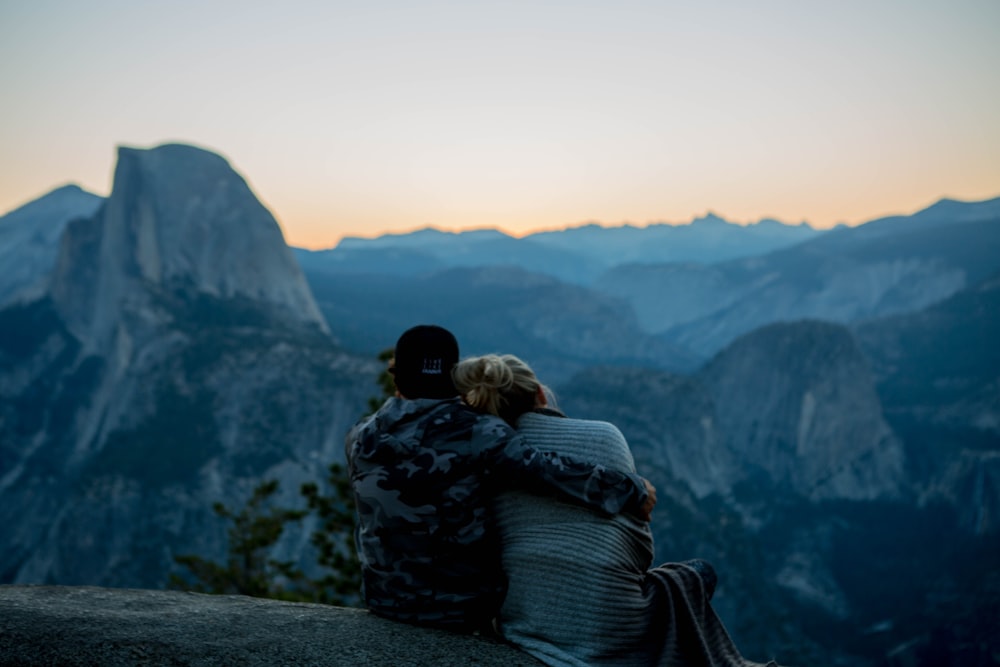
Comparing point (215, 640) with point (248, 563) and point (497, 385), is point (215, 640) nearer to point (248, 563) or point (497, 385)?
point (497, 385)

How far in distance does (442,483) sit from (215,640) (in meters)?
1.68

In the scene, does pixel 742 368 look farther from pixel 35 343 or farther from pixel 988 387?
pixel 35 343

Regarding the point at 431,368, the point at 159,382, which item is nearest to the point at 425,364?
the point at 431,368

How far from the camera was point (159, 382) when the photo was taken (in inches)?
3728

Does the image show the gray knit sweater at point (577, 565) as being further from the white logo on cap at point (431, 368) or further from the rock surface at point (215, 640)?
the white logo on cap at point (431, 368)

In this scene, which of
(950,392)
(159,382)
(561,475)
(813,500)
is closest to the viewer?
(561,475)

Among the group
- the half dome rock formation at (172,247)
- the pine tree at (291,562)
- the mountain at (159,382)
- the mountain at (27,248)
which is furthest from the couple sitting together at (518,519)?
the mountain at (27,248)

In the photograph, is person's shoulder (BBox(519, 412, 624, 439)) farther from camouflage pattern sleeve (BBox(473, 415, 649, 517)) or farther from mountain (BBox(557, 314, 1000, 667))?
mountain (BBox(557, 314, 1000, 667))

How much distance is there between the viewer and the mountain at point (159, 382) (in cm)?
7762

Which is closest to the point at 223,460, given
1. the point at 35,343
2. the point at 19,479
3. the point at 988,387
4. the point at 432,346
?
the point at 19,479

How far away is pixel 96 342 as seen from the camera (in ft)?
380

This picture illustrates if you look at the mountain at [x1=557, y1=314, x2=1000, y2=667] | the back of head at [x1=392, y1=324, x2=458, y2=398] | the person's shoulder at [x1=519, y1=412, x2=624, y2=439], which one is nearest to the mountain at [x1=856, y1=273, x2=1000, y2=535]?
the mountain at [x1=557, y1=314, x2=1000, y2=667]

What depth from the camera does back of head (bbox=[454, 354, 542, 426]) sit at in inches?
186

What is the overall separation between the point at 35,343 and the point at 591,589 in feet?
442
